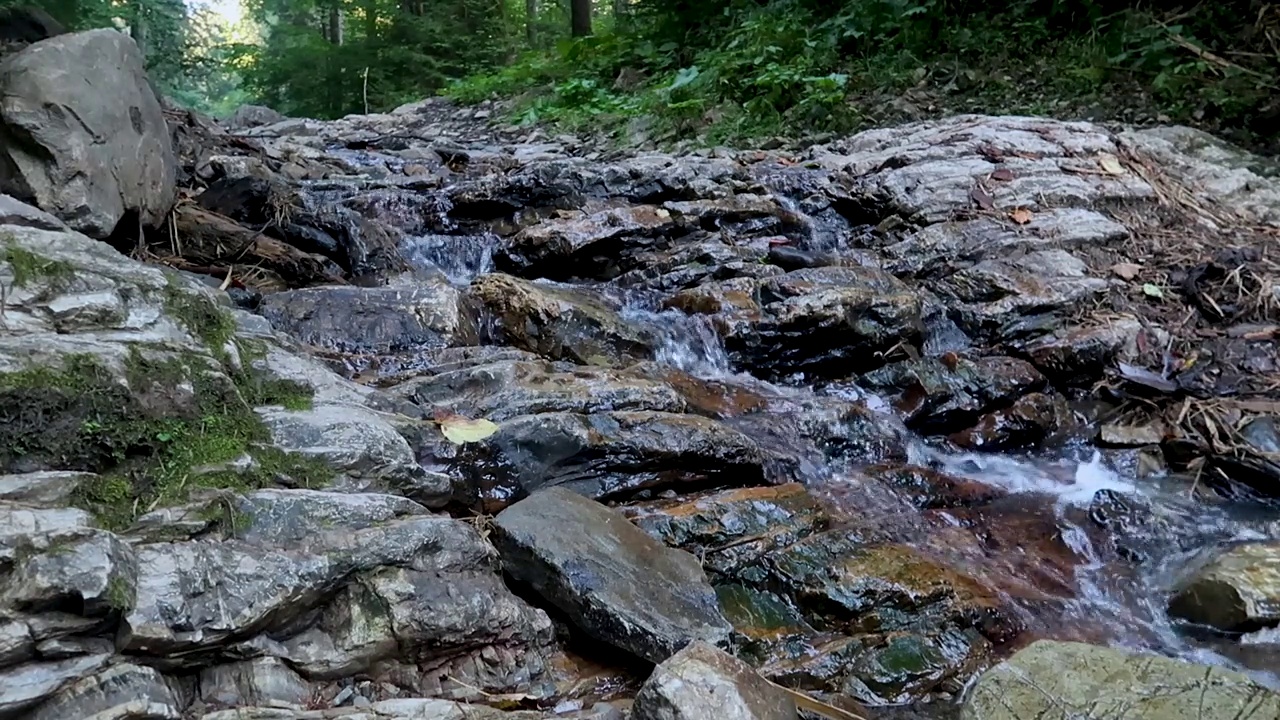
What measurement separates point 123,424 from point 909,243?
5.82 meters

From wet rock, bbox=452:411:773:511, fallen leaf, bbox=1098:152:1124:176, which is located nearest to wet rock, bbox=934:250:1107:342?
fallen leaf, bbox=1098:152:1124:176

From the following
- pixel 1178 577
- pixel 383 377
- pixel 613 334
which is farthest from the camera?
pixel 613 334

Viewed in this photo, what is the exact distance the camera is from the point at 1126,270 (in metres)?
6.38

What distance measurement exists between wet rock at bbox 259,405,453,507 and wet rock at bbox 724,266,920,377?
2.97m

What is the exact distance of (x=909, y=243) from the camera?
6.83 metres

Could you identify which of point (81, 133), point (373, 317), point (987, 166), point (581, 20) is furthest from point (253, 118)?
point (987, 166)

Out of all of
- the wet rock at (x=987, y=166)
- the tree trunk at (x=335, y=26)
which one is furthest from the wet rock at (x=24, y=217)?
the tree trunk at (x=335, y=26)

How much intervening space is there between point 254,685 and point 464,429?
149cm

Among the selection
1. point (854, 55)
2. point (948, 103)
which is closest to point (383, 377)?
point (948, 103)

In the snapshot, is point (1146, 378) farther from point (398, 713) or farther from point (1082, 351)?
point (398, 713)

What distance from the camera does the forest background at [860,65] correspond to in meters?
8.71

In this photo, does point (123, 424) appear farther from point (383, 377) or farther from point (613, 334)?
point (613, 334)

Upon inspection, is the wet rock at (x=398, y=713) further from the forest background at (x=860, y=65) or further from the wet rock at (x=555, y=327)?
the forest background at (x=860, y=65)

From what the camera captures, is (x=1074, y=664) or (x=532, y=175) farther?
(x=532, y=175)
